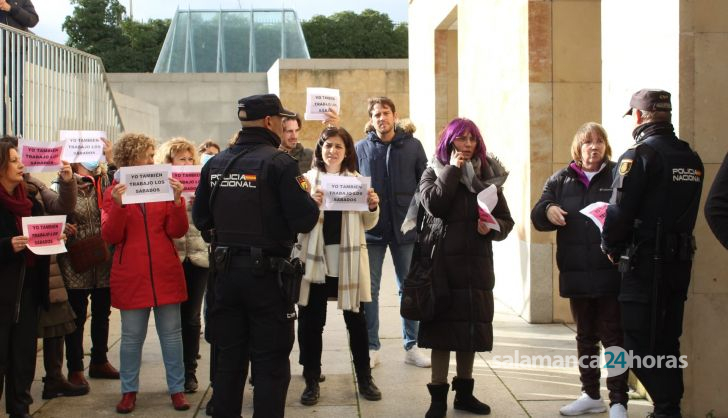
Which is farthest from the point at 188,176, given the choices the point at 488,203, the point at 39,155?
the point at 488,203

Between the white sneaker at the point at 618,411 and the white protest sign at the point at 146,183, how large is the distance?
10.3ft

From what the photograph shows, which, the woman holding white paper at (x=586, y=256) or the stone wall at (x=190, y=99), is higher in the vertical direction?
the stone wall at (x=190, y=99)

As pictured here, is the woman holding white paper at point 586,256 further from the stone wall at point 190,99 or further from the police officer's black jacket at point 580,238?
the stone wall at point 190,99

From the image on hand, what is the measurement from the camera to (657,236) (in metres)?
4.74

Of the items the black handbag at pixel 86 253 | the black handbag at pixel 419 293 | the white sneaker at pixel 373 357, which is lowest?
the white sneaker at pixel 373 357

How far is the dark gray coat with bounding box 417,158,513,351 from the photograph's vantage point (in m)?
5.36

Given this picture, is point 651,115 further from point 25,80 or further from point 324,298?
point 25,80

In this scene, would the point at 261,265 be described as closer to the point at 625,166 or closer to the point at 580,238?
the point at 625,166

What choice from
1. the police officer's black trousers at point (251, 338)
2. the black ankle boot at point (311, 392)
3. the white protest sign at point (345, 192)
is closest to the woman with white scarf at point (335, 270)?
the black ankle boot at point (311, 392)

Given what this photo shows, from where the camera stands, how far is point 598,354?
5.74 meters

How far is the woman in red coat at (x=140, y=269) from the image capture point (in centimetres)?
580

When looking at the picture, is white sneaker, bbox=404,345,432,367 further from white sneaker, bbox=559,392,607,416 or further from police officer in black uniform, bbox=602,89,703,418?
police officer in black uniform, bbox=602,89,703,418

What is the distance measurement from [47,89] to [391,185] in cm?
503

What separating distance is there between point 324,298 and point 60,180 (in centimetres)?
198
